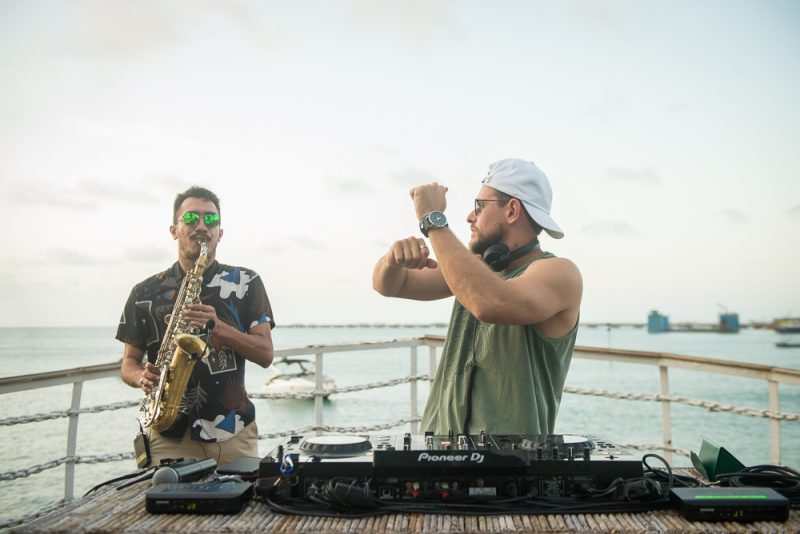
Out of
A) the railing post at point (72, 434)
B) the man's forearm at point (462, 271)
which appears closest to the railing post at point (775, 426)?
the man's forearm at point (462, 271)

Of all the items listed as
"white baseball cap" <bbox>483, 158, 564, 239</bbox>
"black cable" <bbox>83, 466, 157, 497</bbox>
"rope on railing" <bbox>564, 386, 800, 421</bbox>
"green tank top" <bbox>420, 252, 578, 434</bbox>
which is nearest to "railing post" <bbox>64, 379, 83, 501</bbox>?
"black cable" <bbox>83, 466, 157, 497</bbox>

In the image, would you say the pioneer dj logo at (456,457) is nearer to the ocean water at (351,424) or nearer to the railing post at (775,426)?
the railing post at (775,426)

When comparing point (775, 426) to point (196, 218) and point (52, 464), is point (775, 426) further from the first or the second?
point (52, 464)

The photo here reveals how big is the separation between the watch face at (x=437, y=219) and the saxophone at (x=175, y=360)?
4.33 feet

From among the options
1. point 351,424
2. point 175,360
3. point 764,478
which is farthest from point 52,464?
point 351,424

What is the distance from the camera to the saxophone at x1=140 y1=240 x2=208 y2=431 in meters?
2.56

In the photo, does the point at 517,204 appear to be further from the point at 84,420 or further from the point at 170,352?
the point at 84,420

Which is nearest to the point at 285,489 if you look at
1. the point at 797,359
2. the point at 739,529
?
the point at 739,529

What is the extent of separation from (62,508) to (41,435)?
88.2 feet

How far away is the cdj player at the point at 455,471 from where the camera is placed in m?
1.22

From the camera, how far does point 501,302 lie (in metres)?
1.62

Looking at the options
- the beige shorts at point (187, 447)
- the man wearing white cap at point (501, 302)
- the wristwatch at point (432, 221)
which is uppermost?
the wristwatch at point (432, 221)

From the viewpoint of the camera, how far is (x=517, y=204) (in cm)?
201

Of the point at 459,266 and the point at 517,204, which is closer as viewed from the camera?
the point at 459,266
